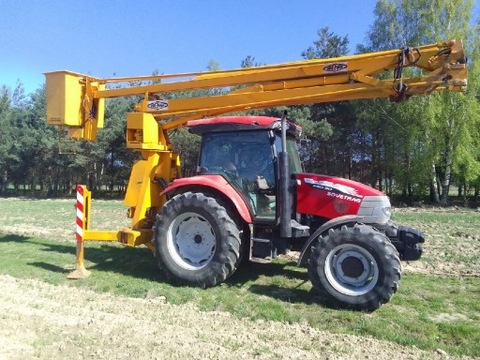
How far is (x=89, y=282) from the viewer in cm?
699

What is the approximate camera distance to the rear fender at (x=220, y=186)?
6.64m

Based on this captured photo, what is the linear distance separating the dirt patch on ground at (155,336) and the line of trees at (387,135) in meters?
18.8

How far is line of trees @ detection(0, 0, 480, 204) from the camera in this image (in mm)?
27547

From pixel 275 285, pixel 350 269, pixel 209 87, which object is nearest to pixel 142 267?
pixel 275 285

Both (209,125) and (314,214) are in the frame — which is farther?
(209,125)

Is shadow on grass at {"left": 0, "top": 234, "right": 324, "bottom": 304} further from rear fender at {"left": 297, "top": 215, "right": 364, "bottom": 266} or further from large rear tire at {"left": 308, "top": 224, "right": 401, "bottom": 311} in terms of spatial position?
rear fender at {"left": 297, "top": 215, "right": 364, "bottom": 266}

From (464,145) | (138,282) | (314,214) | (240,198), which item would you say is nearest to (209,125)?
(240,198)

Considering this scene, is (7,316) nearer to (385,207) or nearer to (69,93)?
(69,93)

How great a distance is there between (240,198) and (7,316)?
338cm

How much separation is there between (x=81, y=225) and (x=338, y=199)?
452 cm

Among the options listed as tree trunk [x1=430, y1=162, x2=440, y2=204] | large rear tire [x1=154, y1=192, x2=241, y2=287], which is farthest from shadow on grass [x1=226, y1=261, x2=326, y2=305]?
tree trunk [x1=430, y1=162, x2=440, y2=204]

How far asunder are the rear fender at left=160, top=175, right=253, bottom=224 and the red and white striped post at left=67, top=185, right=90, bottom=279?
190 centimetres

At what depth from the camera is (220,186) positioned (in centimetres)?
675

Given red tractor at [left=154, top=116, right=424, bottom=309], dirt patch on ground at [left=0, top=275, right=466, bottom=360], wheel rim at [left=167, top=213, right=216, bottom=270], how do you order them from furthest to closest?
wheel rim at [left=167, top=213, right=216, bottom=270] → red tractor at [left=154, top=116, right=424, bottom=309] → dirt patch on ground at [left=0, top=275, right=466, bottom=360]
